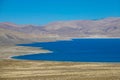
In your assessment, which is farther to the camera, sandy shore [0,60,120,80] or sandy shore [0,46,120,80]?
sandy shore [0,46,120,80]

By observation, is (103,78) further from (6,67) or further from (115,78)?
(6,67)

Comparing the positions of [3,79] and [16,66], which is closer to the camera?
[3,79]

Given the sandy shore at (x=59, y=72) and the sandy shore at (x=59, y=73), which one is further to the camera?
the sandy shore at (x=59, y=72)

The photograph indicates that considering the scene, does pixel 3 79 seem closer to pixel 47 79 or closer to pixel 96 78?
pixel 47 79

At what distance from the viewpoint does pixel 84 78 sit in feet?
137

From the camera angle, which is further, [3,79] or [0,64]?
[0,64]

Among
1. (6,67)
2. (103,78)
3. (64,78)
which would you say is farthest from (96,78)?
(6,67)

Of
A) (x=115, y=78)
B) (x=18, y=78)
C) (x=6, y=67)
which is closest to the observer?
(x=115, y=78)

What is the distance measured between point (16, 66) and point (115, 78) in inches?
965

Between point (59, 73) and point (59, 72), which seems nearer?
point (59, 73)

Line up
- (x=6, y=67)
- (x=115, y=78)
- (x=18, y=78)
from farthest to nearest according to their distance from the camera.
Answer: (x=6, y=67), (x=18, y=78), (x=115, y=78)

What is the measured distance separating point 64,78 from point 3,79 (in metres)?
7.42

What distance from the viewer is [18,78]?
143 ft

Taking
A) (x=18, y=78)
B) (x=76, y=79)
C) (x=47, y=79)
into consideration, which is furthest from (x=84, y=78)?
(x=18, y=78)
